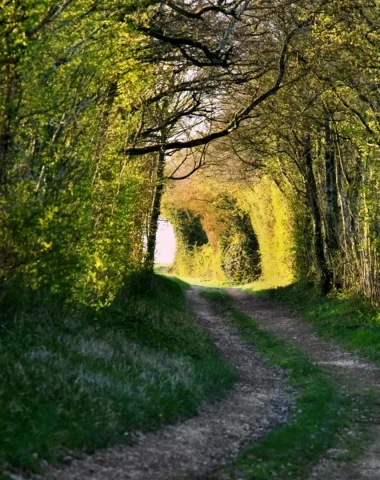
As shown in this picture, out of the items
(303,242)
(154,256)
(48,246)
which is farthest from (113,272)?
A: (303,242)

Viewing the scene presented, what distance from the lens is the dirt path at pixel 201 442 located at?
267 inches

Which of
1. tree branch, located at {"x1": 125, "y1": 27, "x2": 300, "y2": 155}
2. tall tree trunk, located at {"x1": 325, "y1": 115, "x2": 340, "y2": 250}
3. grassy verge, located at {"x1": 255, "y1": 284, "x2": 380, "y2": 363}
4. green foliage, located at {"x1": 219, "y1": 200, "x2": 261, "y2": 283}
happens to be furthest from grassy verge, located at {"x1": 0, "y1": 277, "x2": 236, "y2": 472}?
green foliage, located at {"x1": 219, "y1": 200, "x2": 261, "y2": 283}

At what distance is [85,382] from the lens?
8.48m

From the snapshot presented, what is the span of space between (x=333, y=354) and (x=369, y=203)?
15.9 ft

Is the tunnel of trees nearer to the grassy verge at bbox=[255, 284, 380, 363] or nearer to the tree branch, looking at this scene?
the tree branch

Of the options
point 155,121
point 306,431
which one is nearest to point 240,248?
point 155,121

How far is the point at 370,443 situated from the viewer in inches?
344

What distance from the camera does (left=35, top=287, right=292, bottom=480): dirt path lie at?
6770 millimetres

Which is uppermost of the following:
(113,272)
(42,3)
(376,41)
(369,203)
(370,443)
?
(376,41)

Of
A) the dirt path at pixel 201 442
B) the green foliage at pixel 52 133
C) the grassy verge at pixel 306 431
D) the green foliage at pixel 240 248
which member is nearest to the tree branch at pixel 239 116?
the green foliage at pixel 52 133

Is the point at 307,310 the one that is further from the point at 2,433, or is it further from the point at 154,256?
the point at 2,433

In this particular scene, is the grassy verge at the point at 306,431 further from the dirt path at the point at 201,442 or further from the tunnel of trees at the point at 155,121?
the tunnel of trees at the point at 155,121

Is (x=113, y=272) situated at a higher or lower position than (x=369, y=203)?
lower

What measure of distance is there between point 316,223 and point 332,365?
12861 millimetres
